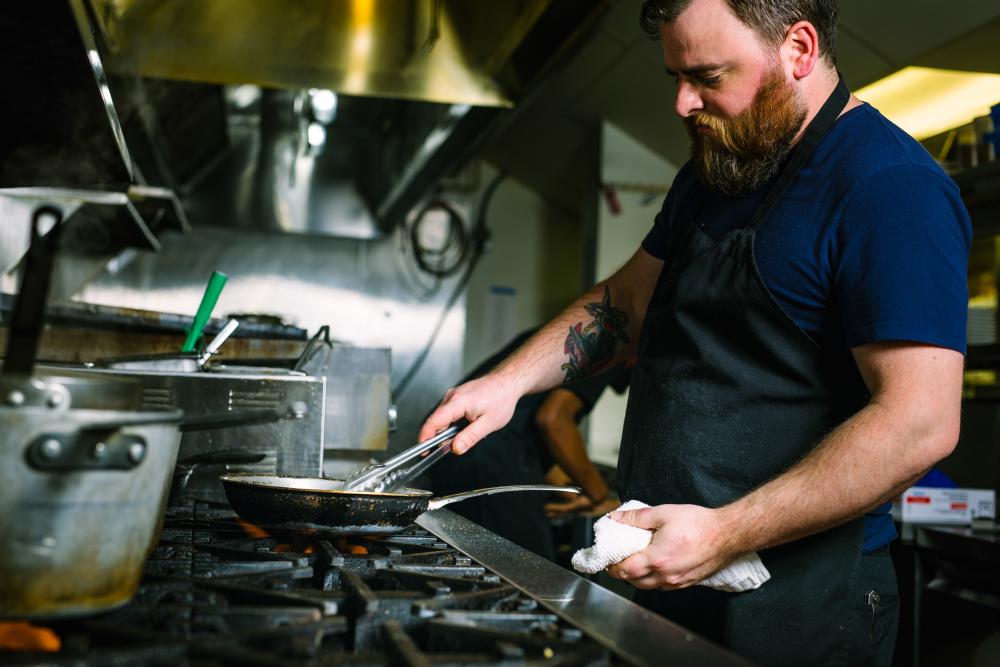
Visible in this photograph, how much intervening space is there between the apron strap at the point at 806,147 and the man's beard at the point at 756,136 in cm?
2

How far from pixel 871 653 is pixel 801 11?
0.84 metres

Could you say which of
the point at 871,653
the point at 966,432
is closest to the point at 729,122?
the point at 871,653

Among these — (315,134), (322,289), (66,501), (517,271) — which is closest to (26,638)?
(66,501)

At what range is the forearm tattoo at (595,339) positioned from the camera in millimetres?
1547

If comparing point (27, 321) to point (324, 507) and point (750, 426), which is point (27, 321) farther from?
point (750, 426)

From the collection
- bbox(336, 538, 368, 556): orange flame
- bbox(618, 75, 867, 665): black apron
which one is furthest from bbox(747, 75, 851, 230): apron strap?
bbox(336, 538, 368, 556): orange flame

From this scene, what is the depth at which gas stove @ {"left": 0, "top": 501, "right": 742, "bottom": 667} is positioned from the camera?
635 millimetres

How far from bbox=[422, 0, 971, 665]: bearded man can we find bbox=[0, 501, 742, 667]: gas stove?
8.8 inches

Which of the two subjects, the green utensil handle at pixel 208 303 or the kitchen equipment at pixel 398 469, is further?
the green utensil handle at pixel 208 303

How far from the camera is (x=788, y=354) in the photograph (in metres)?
1.19

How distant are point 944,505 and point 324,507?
6.58ft

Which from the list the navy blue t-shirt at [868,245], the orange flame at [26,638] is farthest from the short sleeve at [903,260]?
the orange flame at [26,638]

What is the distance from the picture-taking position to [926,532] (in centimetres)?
240

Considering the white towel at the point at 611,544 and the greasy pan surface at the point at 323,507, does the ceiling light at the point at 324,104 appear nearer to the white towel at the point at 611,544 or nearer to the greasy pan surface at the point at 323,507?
the greasy pan surface at the point at 323,507
